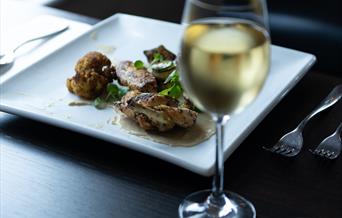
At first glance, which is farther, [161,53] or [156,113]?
[161,53]

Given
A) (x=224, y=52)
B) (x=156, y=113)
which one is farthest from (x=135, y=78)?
(x=224, y=52)

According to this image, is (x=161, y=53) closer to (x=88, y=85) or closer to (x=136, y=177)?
(x=88, y=85)

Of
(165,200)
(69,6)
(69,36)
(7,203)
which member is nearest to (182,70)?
(165,200)

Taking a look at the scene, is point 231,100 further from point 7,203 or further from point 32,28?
point 32,28

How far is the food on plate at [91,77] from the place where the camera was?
0.96 meters

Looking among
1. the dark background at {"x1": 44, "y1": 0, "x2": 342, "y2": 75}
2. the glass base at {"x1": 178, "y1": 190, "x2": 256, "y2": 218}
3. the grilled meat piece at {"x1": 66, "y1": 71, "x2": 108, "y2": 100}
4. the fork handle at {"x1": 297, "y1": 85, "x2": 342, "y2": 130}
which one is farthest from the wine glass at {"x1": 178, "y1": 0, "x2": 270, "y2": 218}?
→ the dark background at {"x1": 44, "y1": 0, "x2": 342, "y2": 75}

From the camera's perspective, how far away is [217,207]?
2.25 ft

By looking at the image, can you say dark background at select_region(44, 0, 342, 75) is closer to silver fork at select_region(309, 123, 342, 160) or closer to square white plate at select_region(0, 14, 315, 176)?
square white plate at select_region(0, 14, 315, 176)

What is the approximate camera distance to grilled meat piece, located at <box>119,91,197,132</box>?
2.66 feet

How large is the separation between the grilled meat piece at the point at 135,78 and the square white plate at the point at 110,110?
0.07 m

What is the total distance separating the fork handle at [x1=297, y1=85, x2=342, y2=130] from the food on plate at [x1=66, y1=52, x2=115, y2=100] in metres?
0.35

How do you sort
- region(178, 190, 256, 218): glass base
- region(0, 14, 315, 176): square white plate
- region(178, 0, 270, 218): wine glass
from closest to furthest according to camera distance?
region(178, 0, 270, 218): wine glass, region(178, 190, 256, 218): glass base, region(0, 14, 315, 176): square white plate

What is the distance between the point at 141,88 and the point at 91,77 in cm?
10

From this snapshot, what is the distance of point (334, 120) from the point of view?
0.87 m
